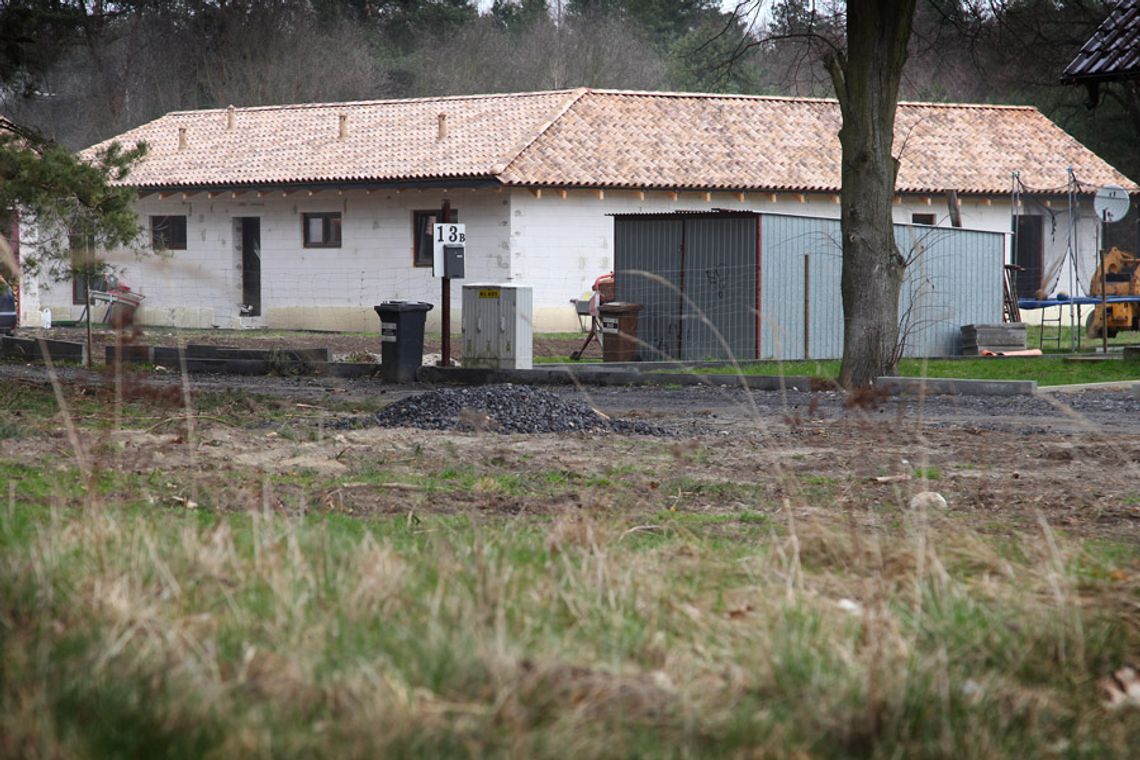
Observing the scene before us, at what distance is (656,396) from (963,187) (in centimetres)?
2120

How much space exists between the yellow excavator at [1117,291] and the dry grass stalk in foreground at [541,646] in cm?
2463

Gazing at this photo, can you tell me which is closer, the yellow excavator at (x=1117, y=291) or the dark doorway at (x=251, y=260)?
the yellow excavator at (x=1117, y=291)

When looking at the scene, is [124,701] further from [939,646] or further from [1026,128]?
[1026,128]

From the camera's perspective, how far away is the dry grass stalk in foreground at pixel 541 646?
380 centimetres

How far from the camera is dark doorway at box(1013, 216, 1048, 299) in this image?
3841cm

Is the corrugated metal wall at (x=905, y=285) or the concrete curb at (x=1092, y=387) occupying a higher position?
the corrugated metal wall at (x=905, y=285)

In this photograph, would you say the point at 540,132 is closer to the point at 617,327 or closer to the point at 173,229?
the point at 173,229

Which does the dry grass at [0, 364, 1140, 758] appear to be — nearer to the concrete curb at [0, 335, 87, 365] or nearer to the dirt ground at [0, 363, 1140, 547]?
the dirt ground at [0, 363, 1140, 547]

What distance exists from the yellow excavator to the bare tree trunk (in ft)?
39.0

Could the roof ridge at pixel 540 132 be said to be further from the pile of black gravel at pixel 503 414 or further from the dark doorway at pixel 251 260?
the pile of black gravel at pixel 503 414

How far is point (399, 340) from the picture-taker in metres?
20.2

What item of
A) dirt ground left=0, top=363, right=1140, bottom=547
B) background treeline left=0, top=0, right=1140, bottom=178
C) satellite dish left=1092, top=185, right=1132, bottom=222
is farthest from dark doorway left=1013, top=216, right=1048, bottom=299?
dirt ground left=0, top=363, right=1140, bottom=547

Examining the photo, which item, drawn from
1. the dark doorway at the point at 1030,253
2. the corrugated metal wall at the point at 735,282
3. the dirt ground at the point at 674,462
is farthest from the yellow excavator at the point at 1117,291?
the dirt ground at the point at 674,462

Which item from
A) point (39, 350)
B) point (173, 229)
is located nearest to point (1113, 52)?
point (39, 350)
